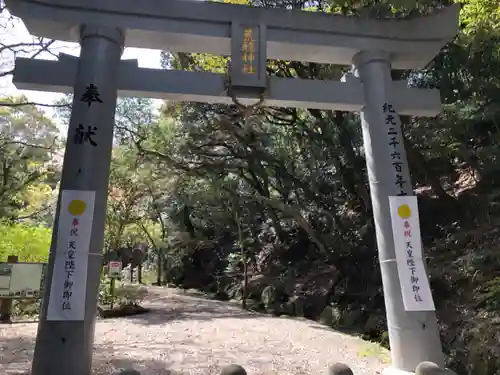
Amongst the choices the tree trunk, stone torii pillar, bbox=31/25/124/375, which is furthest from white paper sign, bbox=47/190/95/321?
the tree trunk

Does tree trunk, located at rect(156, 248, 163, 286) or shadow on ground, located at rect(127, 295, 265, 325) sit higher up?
tree trunk, located at rect(156, 248, 163, 286)

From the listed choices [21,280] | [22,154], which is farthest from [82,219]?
[22,154]

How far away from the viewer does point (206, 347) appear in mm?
6254

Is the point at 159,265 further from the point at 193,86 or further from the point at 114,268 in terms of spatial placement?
the point at 193,86

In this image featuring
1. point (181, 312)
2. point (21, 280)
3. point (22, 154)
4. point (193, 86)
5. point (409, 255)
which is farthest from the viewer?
point (22, 154)

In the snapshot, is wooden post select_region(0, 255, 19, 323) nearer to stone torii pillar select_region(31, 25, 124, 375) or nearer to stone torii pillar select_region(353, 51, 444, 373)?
stone torii pillar select_region(31, 25, 124, 375)

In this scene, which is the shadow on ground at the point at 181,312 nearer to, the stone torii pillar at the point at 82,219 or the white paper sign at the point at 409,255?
the stone torii pillar at the point at 82,219

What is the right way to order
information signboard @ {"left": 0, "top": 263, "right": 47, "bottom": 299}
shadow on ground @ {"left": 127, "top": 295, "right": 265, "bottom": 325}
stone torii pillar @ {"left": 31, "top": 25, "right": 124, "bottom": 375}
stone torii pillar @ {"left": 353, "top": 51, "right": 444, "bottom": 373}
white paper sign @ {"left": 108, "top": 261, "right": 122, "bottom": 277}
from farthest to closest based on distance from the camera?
white paper sign @ {"left": 108, "top": 261, "right": 122, "bottom": 277} < shadow on ground @ {"left": 127, "top": 295, "right": 265, "bottom": 325} < information signboard @ {"left": 0, "top": 263, "right": 47, "bottom": 299} < stone torii pillar @ {"left": 353, "top": 51, "right": 444, "bottom": 373} < stone torii pillar @ {"left": 31, "top": 25, "right": 124, "bottom": 375}

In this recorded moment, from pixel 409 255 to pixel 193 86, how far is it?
3062mm

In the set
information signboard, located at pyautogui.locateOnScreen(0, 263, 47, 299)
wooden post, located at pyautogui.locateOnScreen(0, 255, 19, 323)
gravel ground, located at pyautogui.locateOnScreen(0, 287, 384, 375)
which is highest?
information signboard, located at pyautogui.locateOnScreen(0, 263, 47, 299)

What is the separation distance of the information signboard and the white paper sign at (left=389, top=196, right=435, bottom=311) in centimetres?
688

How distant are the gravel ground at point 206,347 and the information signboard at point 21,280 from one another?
0.60 m

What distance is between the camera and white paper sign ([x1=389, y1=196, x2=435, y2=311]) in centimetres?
419

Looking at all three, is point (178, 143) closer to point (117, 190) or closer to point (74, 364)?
point (117, 190)
